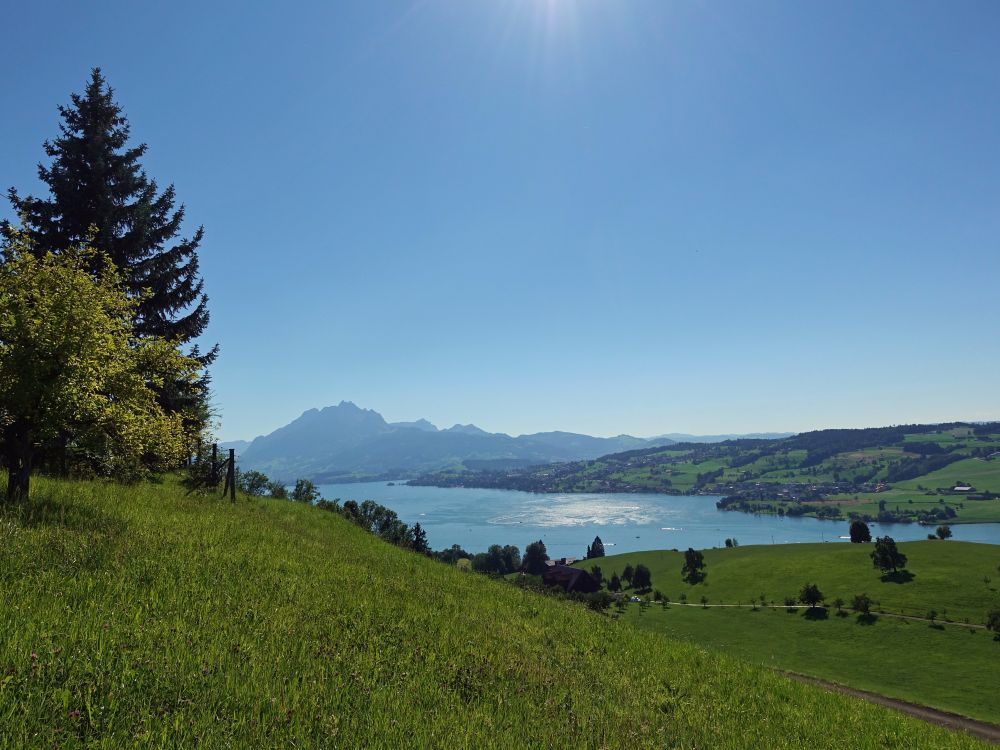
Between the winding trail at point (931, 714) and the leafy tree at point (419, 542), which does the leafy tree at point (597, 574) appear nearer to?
the leafy tree at point (419, 542)

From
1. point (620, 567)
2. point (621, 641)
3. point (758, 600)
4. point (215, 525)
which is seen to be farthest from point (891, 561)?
point (215, 525)

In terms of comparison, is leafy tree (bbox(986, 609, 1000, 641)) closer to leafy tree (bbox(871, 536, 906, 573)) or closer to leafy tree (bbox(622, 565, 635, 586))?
leafy tree (bbox(871, 536, 906, 573))

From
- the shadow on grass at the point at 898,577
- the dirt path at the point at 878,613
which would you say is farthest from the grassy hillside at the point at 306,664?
the shadow on grass at the point at 898,577

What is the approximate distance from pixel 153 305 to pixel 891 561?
13406cm

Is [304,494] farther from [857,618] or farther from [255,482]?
[857,618]

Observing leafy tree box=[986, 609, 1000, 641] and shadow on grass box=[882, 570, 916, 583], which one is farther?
shadow on grass box=[882, 570, 916, 583]

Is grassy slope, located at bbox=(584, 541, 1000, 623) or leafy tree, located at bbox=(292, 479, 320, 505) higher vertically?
leafy tree, located at bbox=(292, 479, 320, 505)

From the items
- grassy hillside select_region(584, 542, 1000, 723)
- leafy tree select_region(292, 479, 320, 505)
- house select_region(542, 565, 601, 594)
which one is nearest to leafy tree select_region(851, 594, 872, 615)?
grassy hillside select_region(584, 542, 1000, 723)

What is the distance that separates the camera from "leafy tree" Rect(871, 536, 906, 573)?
102750 millimetres

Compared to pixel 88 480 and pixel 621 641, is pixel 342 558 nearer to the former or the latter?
pixel 621 641

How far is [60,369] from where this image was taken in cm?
1126

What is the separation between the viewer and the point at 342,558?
14852mm

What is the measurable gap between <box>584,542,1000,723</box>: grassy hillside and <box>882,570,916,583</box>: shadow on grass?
1.60 ft

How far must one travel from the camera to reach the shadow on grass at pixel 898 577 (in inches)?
3863
